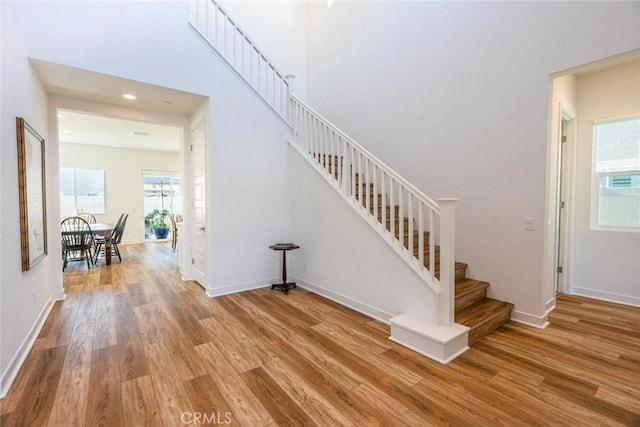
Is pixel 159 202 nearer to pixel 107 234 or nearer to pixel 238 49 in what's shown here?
pixel 107 234

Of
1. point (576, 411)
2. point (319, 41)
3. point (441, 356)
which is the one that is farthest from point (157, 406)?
point (319, 41)

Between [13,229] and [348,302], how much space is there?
3190 mm

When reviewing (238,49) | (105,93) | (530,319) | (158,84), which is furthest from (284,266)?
(238,49)

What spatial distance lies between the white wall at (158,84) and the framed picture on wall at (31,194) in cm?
12

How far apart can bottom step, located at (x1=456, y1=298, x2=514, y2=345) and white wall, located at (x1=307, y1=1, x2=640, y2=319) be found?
6.1 inches

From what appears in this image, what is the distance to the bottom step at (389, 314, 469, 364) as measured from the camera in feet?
7.84

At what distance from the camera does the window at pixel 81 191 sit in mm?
8203

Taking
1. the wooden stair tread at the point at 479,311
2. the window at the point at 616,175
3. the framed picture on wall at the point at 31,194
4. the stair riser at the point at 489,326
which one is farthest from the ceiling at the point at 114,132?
the window at the point at 616,175

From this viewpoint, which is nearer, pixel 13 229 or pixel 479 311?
pixel 13 229

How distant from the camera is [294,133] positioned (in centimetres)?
461

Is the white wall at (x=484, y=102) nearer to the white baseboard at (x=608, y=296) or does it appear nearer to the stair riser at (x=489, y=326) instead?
the stair riser at (x=489, y=326)

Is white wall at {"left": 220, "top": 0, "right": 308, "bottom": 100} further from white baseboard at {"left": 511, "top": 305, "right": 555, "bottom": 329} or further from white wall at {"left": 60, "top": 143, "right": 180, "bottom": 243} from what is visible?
white wall at {"left": 60, "top": 143, "right": 180, "bottom": 243}

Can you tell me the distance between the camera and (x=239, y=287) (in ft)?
13.9

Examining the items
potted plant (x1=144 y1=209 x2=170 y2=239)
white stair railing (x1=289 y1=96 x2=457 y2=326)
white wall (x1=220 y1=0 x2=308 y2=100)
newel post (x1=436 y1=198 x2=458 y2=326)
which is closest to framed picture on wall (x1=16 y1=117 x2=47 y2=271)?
white stair railing (x1=289 y1=96 x2=457 y2=326)
